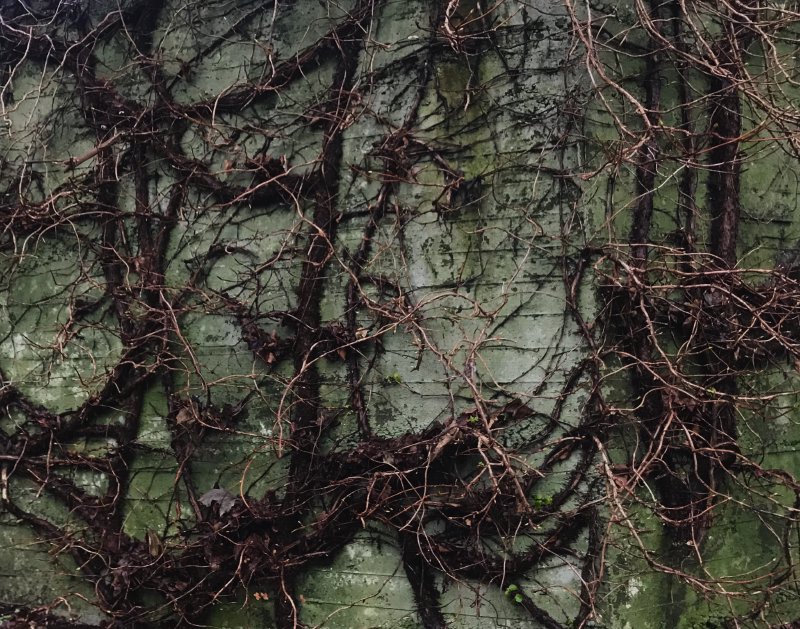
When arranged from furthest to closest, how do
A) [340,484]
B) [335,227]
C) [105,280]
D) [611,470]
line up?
[105,280] < [335,227] < [340,484] < [611,470]

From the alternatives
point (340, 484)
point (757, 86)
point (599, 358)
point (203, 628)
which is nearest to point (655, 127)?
A: point (757, 86)

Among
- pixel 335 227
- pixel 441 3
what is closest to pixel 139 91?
pixel 335 227

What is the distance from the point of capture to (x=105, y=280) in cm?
383

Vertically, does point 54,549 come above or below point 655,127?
below

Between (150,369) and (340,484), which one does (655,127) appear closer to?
(340,484)

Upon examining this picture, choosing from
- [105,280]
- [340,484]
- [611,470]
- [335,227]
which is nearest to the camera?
[611,470]

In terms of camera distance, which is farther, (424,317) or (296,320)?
(296,320)

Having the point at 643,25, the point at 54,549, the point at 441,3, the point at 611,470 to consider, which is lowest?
the point at 54,549

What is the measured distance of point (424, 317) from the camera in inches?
131

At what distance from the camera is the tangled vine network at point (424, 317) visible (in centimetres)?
312

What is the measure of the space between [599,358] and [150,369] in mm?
2320

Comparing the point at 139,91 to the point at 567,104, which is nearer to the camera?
the point at 567,104

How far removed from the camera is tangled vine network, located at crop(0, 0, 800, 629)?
10.3 ft

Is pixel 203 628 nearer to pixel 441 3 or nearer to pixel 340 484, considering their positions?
pixel 340 484
